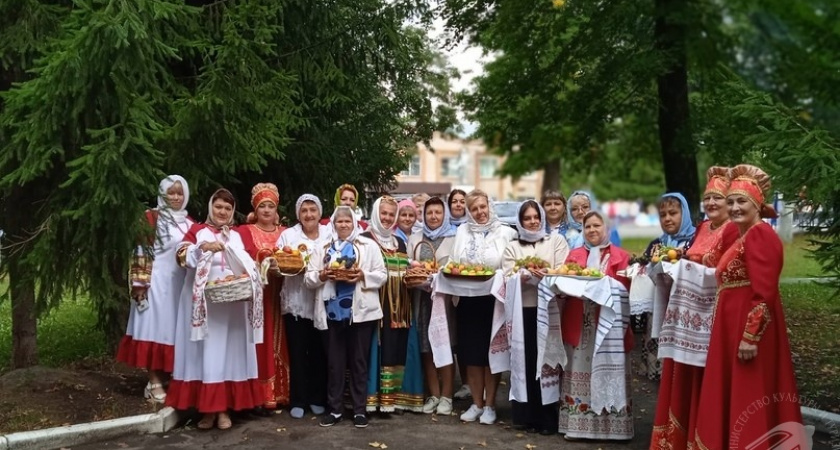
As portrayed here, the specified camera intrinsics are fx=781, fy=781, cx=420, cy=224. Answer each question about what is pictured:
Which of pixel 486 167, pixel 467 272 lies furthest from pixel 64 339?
pixel 486 167

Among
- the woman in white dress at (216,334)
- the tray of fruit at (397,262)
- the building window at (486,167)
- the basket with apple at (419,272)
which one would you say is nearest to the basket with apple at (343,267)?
the tray of fruit at (397,262)

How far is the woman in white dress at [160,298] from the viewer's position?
696cm

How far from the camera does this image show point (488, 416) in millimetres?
6824

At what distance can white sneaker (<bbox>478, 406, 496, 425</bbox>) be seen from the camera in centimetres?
680

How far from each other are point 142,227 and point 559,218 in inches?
154

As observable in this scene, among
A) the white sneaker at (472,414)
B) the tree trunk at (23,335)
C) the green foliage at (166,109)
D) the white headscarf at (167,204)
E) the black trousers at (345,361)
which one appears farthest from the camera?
the tree trunk at (23,335)

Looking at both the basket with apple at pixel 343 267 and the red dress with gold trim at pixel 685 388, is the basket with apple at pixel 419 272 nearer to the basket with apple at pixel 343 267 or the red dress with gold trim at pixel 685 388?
the basket with apple at pixel 343 267

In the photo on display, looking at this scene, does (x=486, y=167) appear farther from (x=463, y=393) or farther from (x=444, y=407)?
(x=444, y=407)

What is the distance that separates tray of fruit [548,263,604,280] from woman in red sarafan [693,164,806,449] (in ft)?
3.75

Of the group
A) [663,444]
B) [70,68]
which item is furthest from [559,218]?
[70,68]

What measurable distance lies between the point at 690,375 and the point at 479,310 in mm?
2012

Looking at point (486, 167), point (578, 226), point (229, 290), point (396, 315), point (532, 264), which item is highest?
point (486, 167)

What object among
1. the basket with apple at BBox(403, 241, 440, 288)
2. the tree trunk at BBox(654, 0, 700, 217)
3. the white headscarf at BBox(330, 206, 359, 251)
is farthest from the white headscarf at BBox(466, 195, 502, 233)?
the tree trunk at BBox(654, 0, 700, 217)

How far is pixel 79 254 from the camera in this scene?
622 cm
